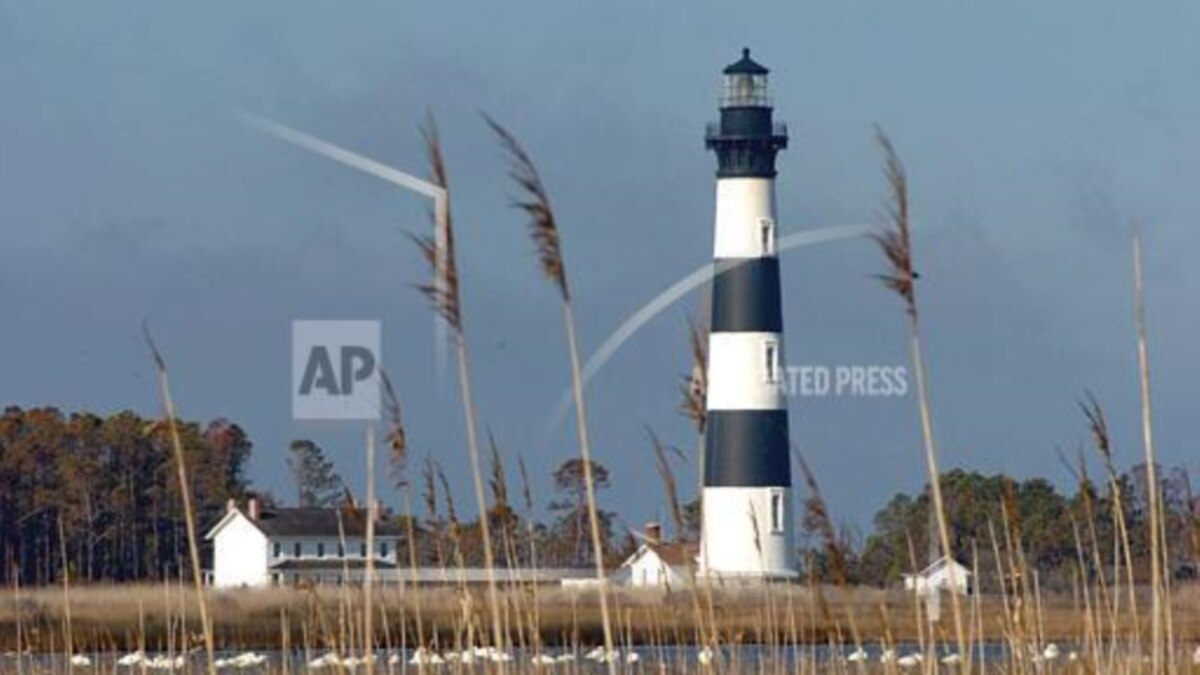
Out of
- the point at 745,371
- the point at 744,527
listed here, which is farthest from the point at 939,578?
the point at 745,371

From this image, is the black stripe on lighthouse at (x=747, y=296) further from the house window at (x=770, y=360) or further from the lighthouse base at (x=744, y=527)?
the lighthouse base at (x=744, y=527)

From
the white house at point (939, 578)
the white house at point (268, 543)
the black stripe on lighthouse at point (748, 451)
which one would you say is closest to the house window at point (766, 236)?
the black stripe on lighthouse at point (748, 451)

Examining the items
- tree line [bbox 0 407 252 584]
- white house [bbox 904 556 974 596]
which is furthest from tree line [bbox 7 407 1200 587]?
white house [bbox 904 556 974 596]

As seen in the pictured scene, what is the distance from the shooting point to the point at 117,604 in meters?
35.6

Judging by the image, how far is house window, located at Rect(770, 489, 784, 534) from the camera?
3838 cm

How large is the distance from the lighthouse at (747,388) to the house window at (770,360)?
0.01 metres

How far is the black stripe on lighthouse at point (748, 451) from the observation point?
3794 centimetres

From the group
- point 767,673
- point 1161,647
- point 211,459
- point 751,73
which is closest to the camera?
point 1161,647

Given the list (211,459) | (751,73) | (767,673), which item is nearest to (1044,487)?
(751,73)

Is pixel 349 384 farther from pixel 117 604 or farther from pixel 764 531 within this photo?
pixel 764 531

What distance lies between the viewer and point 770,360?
1519 inches

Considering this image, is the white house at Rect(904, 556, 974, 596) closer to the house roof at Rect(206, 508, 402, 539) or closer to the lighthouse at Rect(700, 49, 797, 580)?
the lighthouse at Rect(700, 49, 797, 580)

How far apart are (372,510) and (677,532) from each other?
132 centimetres

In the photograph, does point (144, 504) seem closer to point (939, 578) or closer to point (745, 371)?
point (745, 371)
